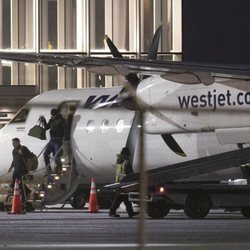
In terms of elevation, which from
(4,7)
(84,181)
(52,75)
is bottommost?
(84,181)

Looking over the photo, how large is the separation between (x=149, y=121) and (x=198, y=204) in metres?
2.50

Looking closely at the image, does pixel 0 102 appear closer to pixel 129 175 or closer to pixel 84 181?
pixel 84 181

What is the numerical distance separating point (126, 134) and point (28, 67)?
11806mm

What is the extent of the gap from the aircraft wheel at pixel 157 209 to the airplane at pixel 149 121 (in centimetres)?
86

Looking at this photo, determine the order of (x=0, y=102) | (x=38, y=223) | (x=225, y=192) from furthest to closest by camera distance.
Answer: (x=0, y=102) < (x=225, y=192) < (x=38, y=223)

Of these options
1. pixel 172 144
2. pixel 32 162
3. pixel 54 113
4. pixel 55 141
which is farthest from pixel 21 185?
pixel 172 144

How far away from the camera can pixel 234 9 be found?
39125mm

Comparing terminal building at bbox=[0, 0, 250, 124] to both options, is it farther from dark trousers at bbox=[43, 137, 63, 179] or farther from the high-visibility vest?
the high-visibility vest

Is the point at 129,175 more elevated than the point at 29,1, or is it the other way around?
the point at 29,1

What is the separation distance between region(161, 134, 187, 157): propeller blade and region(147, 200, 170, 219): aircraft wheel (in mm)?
2251

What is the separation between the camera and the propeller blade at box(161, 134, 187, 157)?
2459 cm

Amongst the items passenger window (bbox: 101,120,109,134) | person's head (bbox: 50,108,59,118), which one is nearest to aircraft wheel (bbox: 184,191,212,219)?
passenger window (bbox: 101,120,109,134)

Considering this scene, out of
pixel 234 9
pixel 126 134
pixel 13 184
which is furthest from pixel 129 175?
pixel 234 9

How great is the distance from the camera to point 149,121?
23.6 m
